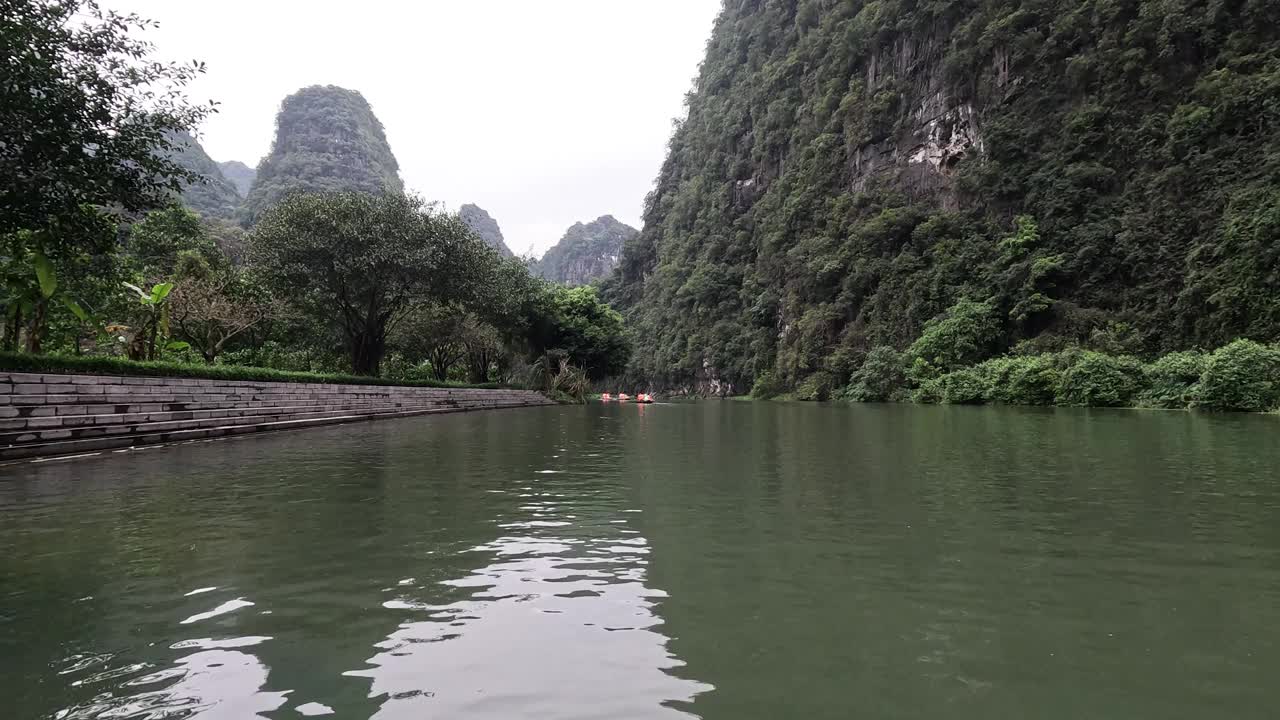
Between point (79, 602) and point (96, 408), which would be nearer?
point (79, 602)

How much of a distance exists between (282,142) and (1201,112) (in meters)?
138

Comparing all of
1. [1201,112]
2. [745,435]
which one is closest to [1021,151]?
[1201,112]

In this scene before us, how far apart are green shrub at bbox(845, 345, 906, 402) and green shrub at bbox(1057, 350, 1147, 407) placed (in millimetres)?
15791

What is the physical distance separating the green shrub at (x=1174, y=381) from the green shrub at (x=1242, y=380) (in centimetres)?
101

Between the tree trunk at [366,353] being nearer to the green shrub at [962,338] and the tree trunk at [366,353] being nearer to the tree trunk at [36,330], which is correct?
the tree trunk at [36,330]

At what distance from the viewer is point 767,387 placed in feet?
225

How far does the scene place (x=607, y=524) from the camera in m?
6.32

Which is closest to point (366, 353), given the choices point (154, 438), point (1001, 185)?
point (154, 438)

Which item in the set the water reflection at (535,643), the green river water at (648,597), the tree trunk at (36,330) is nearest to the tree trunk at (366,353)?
the tree trunk at (36,330)

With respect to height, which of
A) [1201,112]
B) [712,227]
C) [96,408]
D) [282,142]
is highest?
[282,142]

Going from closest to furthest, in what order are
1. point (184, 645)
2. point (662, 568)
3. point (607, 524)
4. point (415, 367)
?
point (184, 645), point (662, 568), point (607, 524), point (415, 367)

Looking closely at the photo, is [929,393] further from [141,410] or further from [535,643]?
[535,643]

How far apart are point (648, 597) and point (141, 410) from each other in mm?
14199

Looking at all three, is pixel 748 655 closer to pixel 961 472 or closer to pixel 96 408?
pixel 961 472
